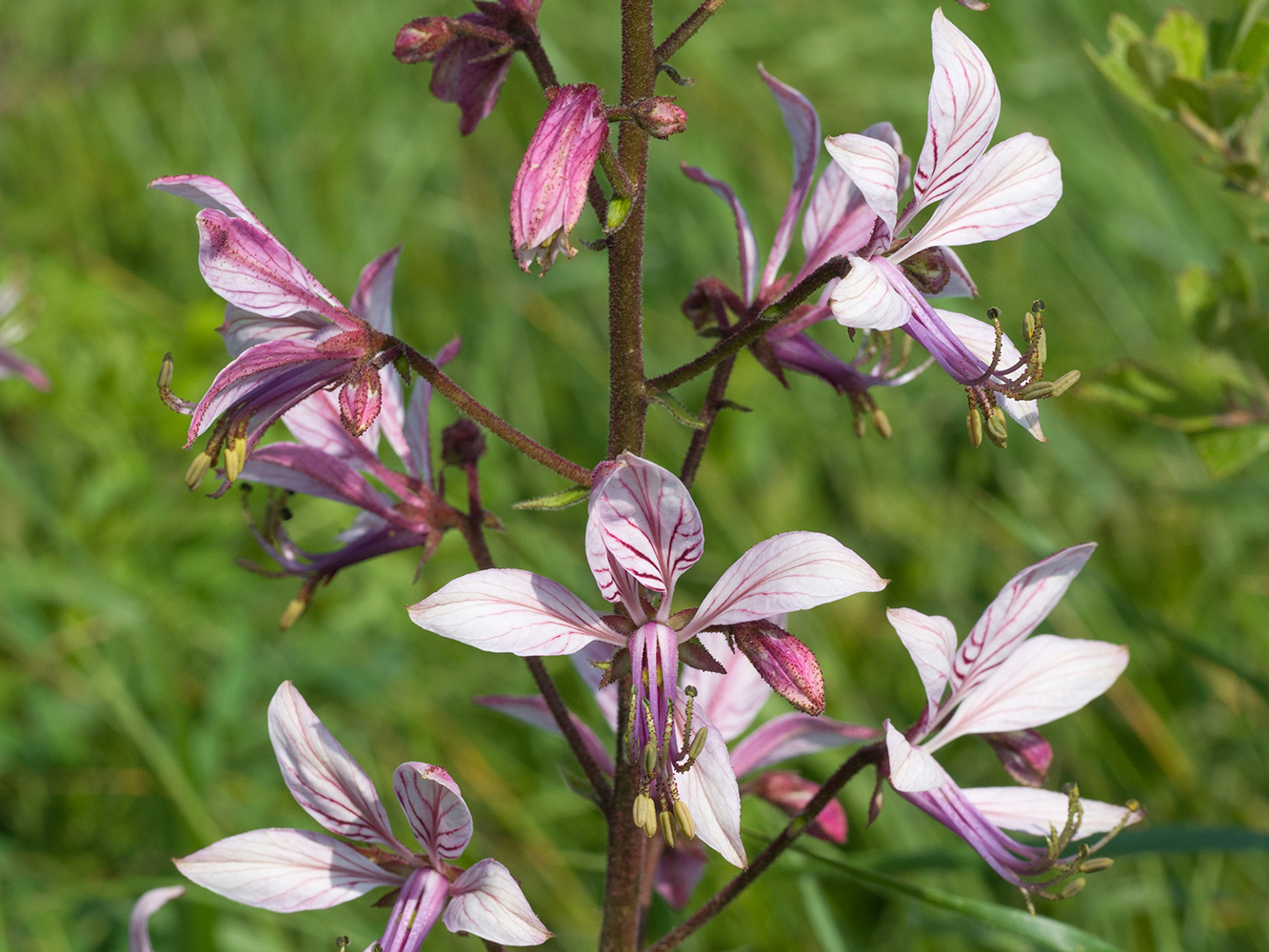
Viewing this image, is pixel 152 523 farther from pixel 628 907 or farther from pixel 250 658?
pixel 628 907

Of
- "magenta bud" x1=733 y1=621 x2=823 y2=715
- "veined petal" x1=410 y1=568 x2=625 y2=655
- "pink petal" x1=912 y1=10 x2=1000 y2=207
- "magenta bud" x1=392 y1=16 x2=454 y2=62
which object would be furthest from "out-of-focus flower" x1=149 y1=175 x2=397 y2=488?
"pink petal" x1=912 y1=10 x2=1000 y2=207

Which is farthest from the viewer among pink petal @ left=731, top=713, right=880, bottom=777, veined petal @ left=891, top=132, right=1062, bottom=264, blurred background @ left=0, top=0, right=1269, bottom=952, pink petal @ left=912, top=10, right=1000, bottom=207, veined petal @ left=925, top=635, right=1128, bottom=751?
blurred background @ left=0, top=0, right=1269, bottom=952

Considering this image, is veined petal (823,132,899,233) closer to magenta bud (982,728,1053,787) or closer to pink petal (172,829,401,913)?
magenta bud (982,728,1053,787)

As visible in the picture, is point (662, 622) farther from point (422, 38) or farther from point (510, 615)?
point (422, 38)

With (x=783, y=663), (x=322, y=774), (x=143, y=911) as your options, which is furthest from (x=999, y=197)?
(x=143, y=911)

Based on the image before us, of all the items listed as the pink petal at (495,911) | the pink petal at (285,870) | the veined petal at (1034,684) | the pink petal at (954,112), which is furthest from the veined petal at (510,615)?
the pink petal at (954,112)
